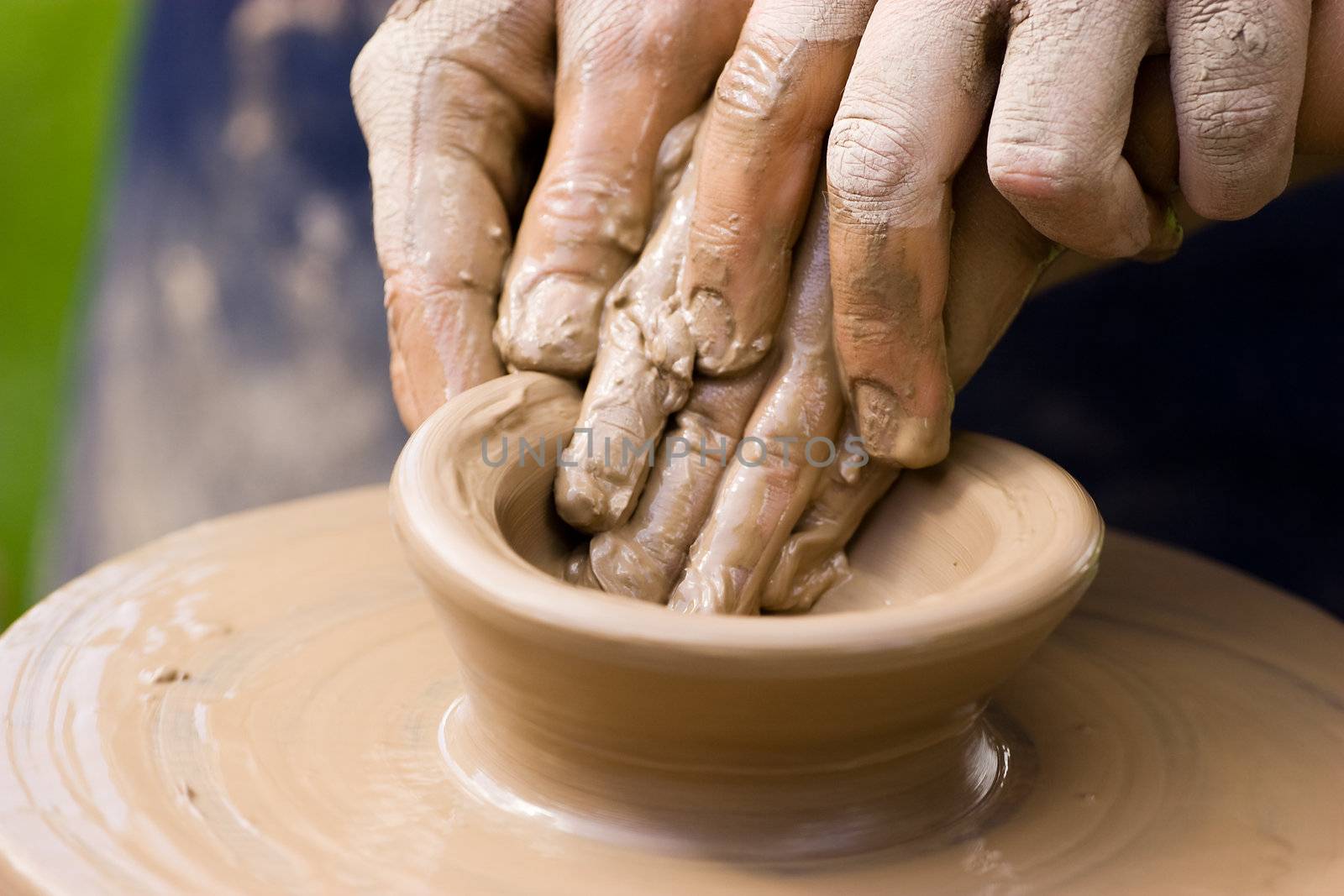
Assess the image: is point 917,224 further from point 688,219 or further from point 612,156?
point 612,156

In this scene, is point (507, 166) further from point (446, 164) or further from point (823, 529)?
point (823, 529)

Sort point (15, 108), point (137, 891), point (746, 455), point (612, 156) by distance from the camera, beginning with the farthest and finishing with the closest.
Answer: point (15, 108) < point (612, 156) < point (746, 455) < point (137, 891)

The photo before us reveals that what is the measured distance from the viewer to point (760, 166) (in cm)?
120

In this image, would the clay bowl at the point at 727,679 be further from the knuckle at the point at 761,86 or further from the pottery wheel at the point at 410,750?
the knuckle at the point at 761,86

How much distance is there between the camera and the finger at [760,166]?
1185 millimetres

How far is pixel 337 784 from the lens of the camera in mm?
1095

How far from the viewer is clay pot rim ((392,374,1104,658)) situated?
35.4 inches

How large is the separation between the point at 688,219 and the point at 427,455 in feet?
1.23

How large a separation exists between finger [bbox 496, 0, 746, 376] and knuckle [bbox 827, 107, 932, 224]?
Answer: 30 cm

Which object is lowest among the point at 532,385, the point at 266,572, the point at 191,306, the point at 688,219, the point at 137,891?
the point at 191,306

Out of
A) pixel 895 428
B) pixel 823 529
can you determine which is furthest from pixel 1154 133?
pixel 823 529

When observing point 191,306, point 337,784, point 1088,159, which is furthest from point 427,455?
point 191,306

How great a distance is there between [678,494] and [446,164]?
18.7 inches

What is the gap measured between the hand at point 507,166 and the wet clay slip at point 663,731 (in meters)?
0.12
